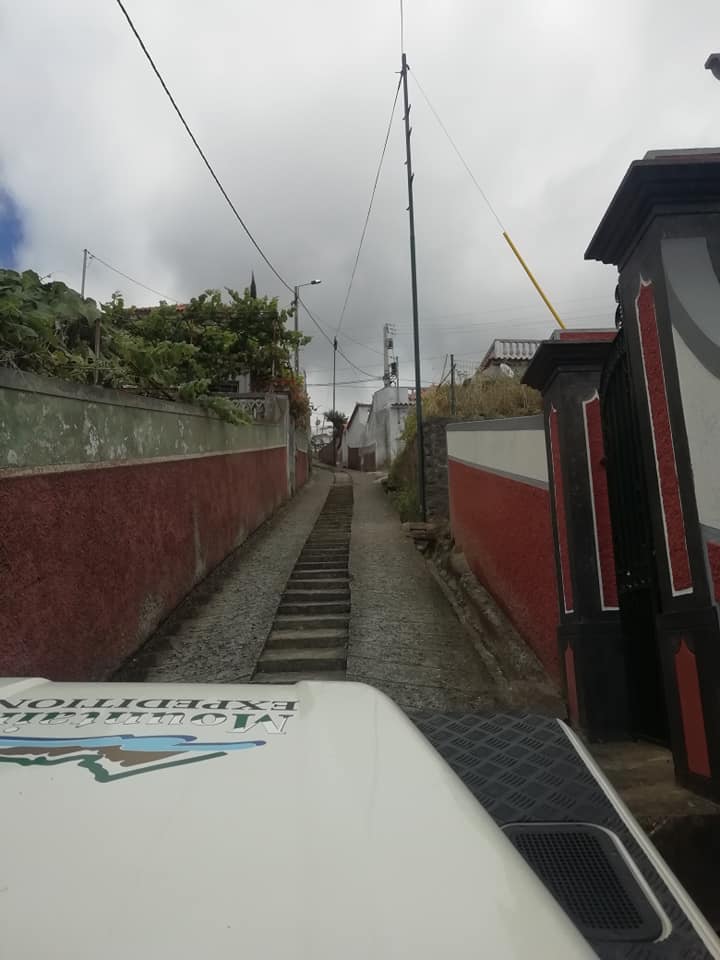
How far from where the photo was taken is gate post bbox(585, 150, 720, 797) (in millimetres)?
2455

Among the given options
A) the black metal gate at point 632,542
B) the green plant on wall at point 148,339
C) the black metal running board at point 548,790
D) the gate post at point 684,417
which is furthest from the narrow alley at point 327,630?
the green plant on wall at point 148,339

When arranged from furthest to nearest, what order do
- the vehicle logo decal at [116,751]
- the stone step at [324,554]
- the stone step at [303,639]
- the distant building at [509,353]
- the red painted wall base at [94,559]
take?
the distant building at [509,353] → the stone step at [324,554] → the stone step at [303,639] → the red painted wall base at [94,559] → the vehicle logo decal at [116,751]

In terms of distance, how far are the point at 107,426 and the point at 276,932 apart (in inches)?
178

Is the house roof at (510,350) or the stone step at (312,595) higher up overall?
the house roof at (510,350)

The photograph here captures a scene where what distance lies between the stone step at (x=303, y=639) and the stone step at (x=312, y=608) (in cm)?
56

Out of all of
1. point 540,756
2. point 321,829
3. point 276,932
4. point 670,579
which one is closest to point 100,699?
point 321,829

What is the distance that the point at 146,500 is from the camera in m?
5.36

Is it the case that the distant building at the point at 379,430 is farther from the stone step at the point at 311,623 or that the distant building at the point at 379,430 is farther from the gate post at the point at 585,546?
the gate post at the point at 585,546

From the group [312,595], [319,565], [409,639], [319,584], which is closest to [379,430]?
[319,565]

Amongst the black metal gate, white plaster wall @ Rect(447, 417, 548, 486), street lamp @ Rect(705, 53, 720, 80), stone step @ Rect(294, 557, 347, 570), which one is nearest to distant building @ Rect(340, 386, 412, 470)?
stone step @ Rect(294, 557, 347, 570)

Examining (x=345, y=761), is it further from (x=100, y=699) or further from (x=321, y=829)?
(x=100, y=699)

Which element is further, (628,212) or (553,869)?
(628,212)

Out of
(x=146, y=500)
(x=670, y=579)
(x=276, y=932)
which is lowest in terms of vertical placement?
(x=276, y=932)

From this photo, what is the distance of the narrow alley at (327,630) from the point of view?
4.71 m
